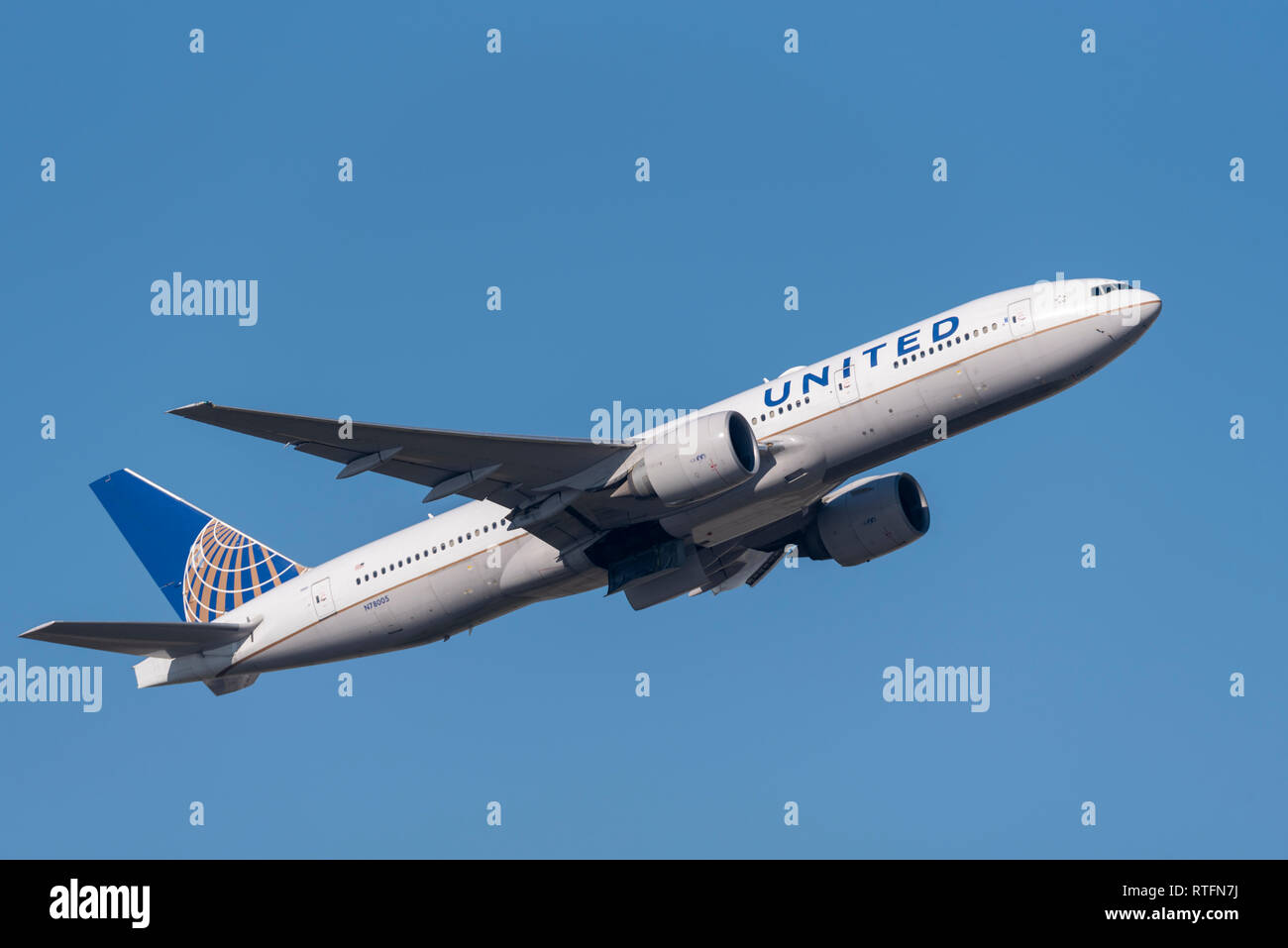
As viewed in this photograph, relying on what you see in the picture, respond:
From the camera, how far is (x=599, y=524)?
38000 mm

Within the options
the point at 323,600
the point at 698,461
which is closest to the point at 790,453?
the point at 698,461

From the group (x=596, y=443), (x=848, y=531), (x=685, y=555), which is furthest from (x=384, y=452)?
(x=848, y=531)

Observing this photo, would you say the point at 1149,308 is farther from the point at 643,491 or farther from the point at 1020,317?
the point at 643,491

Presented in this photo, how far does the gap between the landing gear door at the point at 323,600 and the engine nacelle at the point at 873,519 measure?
13.4 m

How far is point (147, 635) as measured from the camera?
3978 cm

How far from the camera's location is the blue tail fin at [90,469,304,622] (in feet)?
142

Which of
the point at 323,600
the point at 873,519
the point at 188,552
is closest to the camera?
the point at 323,600

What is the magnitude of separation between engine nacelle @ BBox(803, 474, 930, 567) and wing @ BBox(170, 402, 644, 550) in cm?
740

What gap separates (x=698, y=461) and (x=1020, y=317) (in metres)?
8.20

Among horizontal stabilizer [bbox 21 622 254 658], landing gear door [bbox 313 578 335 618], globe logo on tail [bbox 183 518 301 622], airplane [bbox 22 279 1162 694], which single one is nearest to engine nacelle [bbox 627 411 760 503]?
airplane [bbox 22 279 1162 694]

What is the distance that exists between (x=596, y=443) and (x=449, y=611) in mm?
6503

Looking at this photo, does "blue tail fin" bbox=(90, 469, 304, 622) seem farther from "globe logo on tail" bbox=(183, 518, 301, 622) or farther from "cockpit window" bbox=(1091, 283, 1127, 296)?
"cockpit window" bbox=(1091, 283, 1127, 296)

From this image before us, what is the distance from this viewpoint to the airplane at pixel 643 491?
116 feet

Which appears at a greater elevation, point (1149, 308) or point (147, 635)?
point (1149, 308)
